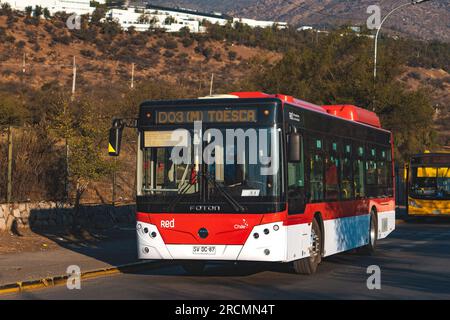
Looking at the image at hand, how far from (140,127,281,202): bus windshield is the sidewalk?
93.2 inches

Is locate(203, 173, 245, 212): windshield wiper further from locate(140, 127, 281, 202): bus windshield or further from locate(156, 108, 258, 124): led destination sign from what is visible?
locate(156, 108, 258, 124): led destination sign

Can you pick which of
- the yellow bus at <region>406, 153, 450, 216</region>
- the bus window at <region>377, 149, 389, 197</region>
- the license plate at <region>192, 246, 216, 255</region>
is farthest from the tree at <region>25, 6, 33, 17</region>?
the license plate at <region>192, 246, 216, 255</region>

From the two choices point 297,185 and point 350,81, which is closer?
point 297,185

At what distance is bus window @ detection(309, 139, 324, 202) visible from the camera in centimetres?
1819

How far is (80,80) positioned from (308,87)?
30346 millimetres

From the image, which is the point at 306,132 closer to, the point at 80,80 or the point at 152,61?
the point at 80,80

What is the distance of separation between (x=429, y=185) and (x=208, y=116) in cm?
2607

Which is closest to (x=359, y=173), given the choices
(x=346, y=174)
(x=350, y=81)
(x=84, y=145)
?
(x=346, y=174)

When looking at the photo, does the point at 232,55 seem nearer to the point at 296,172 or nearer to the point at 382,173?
the point at 382,173

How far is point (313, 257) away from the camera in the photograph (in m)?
18.0

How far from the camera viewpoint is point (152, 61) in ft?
301

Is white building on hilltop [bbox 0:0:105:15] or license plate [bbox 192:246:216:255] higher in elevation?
white building on hilltop [bbox 0:0:105:15]
